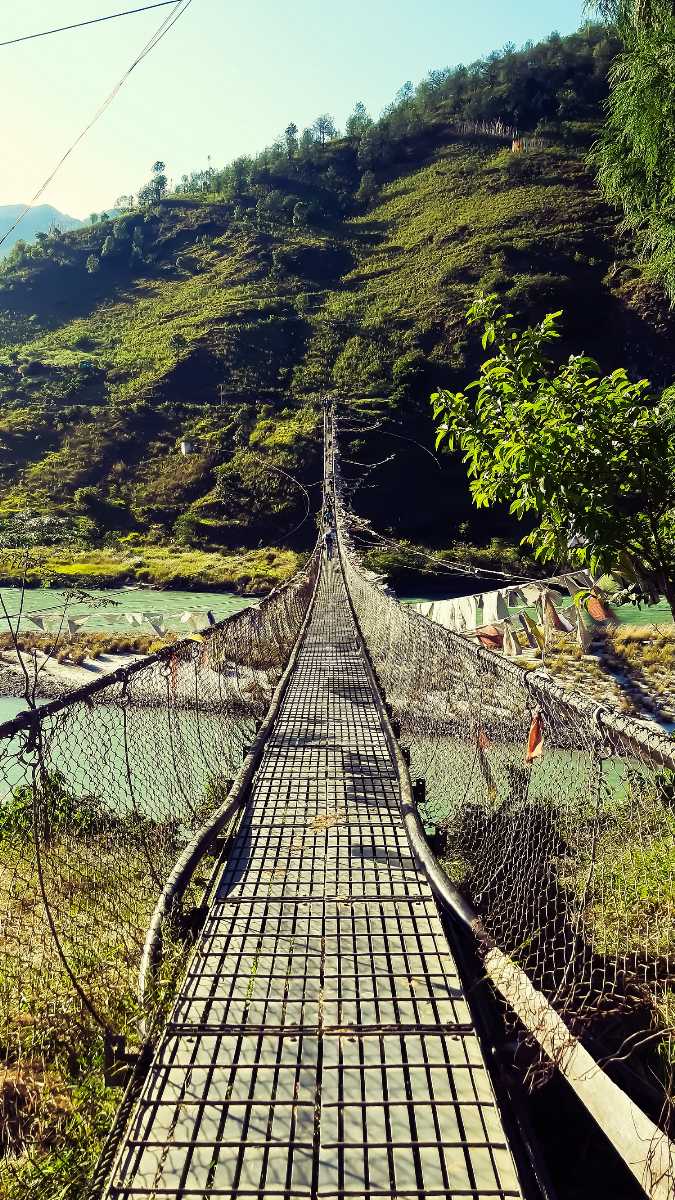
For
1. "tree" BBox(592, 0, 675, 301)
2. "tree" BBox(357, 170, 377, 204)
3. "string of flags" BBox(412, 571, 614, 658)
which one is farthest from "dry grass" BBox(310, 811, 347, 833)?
"tree" BBox(357, 170, 377, 204)

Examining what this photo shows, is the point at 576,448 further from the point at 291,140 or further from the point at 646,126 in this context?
the point at 291,140

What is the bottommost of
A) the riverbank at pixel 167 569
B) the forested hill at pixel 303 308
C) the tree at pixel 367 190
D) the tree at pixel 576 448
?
the riverbank at pixel 167 569

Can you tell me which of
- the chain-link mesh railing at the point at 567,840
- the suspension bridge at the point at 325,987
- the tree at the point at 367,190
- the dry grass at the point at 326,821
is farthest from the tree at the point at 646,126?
the tree at the point at 367,190

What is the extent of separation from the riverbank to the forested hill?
1396 millimetres

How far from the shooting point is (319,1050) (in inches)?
61.5

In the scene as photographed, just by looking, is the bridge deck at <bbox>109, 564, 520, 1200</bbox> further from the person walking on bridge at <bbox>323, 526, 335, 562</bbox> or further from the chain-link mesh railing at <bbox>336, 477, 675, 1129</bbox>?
the person walking on bridge at <bbox>323, 526, 335, 562</bbox>

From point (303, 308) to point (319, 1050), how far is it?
49.2 meters

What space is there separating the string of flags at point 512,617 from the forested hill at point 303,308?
7798 mm

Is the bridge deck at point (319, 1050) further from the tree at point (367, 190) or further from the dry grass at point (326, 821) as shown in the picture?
the tree at point (367, 190)

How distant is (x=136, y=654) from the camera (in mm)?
15023

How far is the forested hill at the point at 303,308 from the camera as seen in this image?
3061 centimetres

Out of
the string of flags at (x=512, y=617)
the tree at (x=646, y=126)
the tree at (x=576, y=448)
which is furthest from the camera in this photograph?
the string of flags at (x=512, y=617)

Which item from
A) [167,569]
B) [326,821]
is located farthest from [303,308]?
[326,821]

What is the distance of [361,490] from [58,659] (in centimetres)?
1925
